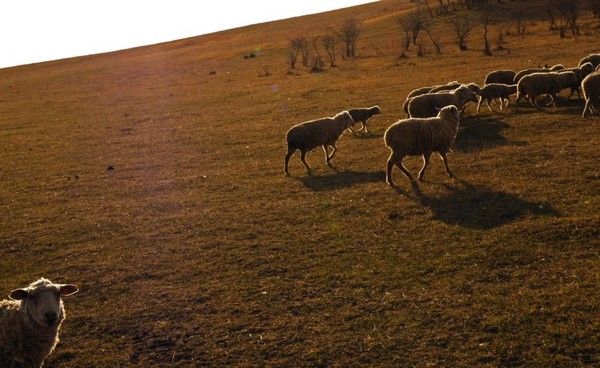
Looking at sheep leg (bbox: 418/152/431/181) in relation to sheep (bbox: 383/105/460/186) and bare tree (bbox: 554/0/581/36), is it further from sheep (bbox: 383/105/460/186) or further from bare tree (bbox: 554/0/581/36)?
bare tree (bbox: 554/0/581/36)

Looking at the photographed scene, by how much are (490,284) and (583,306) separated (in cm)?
143

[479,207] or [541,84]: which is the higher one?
[541,84]

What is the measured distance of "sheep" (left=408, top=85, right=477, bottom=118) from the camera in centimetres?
1906

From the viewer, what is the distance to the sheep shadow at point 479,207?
37.4ft

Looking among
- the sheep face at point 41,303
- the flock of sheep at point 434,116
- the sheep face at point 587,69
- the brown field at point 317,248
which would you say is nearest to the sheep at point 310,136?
the flock of sheep at point 434,116

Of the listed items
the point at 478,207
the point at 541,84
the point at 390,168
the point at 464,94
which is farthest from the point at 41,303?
the point at 541,84

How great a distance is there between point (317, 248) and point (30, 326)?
5.70 meters

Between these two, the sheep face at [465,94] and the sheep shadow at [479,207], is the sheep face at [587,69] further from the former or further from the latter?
the sheep shadow at [479,207]

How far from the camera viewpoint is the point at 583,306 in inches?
315

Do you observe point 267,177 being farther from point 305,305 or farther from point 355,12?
point 355,12

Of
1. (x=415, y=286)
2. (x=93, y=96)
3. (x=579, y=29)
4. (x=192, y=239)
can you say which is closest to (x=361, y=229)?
(x=415, y=286)

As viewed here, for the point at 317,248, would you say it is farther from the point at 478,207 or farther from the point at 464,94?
the point at 464,94

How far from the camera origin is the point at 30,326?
7.20 m

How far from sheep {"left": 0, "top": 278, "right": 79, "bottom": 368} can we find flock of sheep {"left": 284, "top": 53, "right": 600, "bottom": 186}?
9.33 meters
